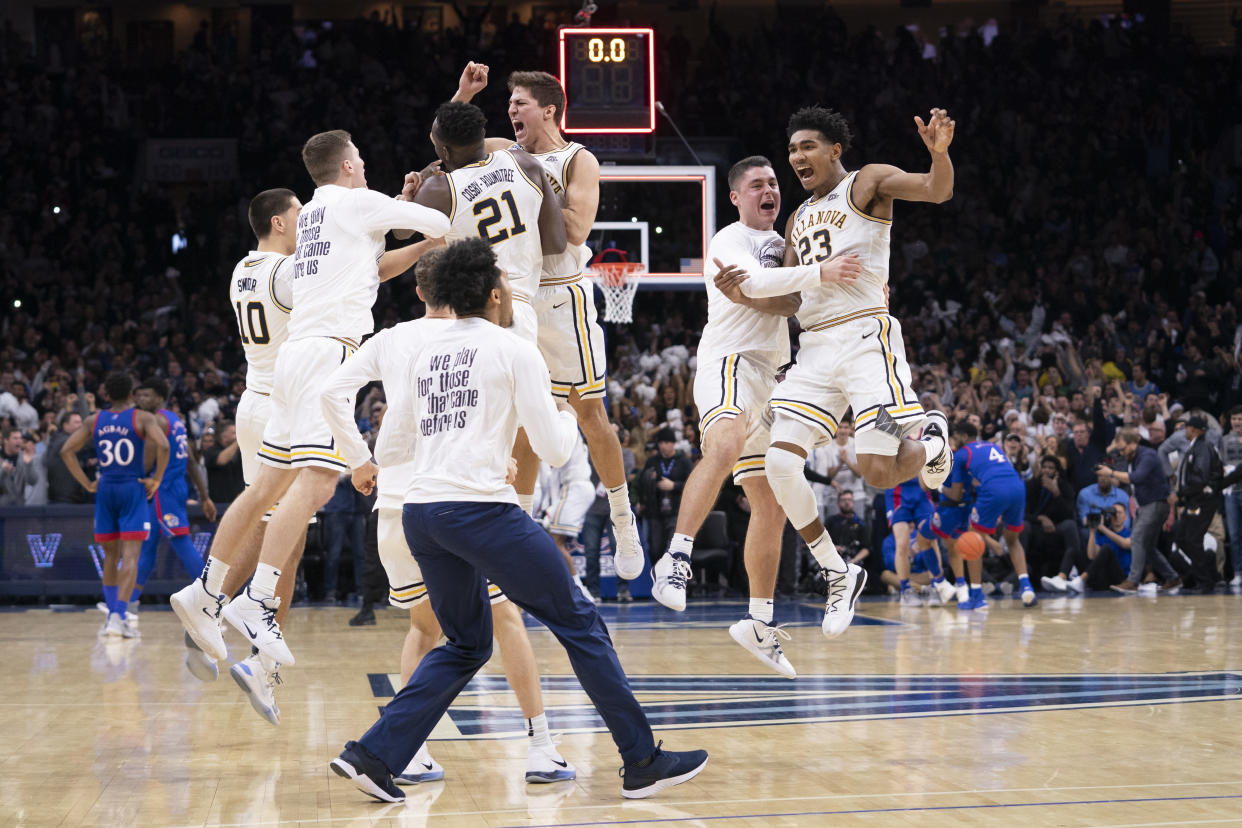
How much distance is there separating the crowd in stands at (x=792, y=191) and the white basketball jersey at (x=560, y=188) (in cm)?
888

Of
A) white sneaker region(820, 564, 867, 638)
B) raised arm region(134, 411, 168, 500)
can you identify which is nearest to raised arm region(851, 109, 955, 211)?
white sneaker region(820, 564, 867, 638)

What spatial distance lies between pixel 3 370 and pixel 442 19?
42.7 feet

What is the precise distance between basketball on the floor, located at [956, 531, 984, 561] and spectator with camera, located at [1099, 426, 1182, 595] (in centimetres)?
243

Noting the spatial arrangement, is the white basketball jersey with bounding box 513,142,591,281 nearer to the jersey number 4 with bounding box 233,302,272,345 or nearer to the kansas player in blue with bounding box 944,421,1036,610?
the jersey number 4 with bounding box 233,302,272,345

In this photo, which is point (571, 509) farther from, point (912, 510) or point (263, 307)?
point (263, 307)

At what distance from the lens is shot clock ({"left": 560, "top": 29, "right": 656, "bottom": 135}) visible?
15.5 m

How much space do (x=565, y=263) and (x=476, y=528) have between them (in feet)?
8.51

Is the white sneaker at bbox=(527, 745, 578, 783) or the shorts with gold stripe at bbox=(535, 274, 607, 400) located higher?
the shorts with gold stripe at bbox=(535, 274, 607, 400)

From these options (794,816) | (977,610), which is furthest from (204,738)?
(977,610)

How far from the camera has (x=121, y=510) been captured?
11.6 m

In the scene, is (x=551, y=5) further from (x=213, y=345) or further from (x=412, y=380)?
(x=412, y=380)

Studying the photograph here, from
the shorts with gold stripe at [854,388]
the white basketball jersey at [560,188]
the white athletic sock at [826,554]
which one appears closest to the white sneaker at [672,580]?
the white athletic sock at [826,554]

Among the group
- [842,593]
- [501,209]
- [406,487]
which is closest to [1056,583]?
[842,593]

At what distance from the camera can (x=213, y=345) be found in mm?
18859
